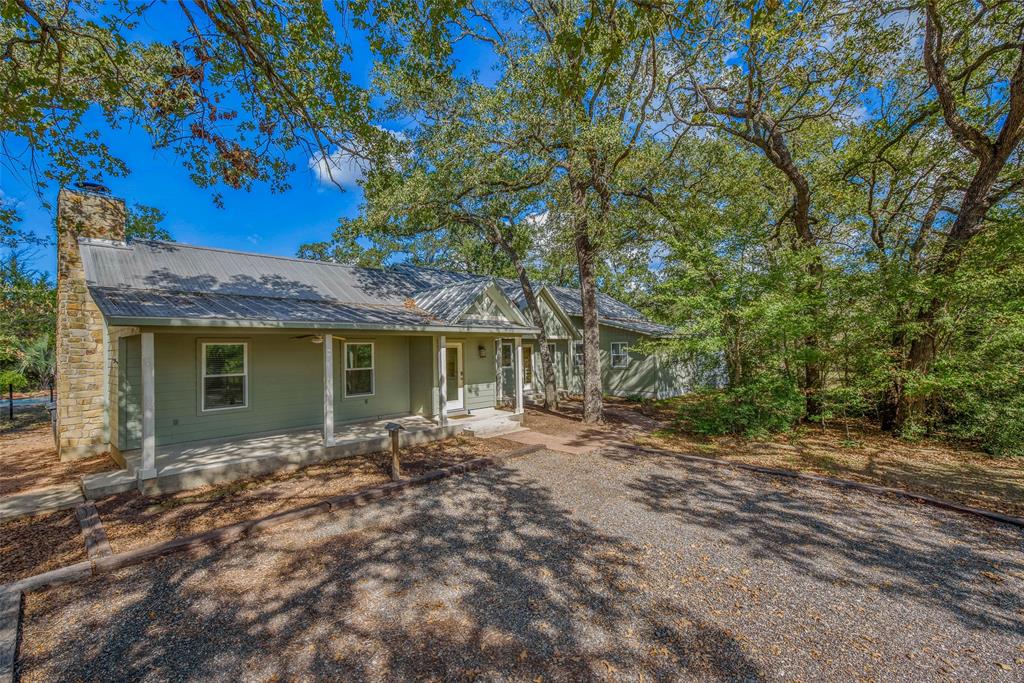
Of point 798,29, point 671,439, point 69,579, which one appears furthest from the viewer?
point 671,439

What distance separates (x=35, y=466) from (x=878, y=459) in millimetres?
15088

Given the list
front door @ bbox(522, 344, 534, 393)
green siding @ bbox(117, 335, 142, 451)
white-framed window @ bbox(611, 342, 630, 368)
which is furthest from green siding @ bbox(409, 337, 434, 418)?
white-framed window @ bbox(611, 342, 630, 368)

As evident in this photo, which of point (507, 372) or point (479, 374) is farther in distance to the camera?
point (507, 372)

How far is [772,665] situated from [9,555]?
688 centimetres

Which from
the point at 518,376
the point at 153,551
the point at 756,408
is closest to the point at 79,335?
the point at 153,551

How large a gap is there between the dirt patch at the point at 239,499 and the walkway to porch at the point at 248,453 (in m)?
0.22

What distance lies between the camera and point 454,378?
11180mm

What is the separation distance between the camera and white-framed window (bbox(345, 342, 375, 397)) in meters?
9.62

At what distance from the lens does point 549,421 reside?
1150cm

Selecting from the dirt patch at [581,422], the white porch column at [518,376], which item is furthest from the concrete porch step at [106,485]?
the dirt patch at [581,422]

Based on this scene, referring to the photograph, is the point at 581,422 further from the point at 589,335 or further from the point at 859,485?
the point at 859,485

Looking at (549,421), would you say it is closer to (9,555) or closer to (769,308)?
(769,308)

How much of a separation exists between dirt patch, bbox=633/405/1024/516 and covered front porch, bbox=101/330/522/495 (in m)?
4.87

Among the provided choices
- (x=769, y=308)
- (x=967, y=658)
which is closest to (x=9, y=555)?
(x=967, y=658)
